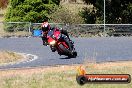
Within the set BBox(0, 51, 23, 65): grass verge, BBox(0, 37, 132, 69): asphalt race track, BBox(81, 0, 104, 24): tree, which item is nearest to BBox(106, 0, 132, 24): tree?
BBox(81, 0, 104, 24): tree

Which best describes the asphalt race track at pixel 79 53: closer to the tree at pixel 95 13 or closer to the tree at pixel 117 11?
the tree at pixel 95 13

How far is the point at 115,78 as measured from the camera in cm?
695

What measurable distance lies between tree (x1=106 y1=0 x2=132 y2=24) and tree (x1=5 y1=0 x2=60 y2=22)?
16.0 feet

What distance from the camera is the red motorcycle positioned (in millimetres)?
12281

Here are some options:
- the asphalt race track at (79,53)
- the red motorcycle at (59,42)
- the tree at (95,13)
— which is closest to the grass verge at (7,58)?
the asphalt race track at (79,53)

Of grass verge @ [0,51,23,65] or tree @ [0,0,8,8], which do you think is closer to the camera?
grass verge @ [0,51,23,65]

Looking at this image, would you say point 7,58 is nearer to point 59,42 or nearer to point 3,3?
point 59,42

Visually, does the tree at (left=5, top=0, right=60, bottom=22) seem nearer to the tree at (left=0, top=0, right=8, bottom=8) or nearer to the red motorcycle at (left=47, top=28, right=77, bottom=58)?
the tree at (left=0, top=0, right=8, bottom=8)

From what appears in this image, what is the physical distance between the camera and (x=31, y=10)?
4525 cm

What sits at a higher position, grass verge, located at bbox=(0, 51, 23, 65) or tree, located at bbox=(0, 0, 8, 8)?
grass verge, located at bbox=(0, 51, 23, 65)

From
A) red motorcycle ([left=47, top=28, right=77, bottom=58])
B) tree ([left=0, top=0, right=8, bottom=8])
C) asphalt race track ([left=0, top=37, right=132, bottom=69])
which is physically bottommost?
tree ([left=0, top=0, right=8, bottom=8])

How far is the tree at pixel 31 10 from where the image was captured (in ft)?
146

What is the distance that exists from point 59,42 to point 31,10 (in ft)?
104

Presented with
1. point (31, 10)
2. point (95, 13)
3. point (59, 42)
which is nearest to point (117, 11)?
point (95, 13)
